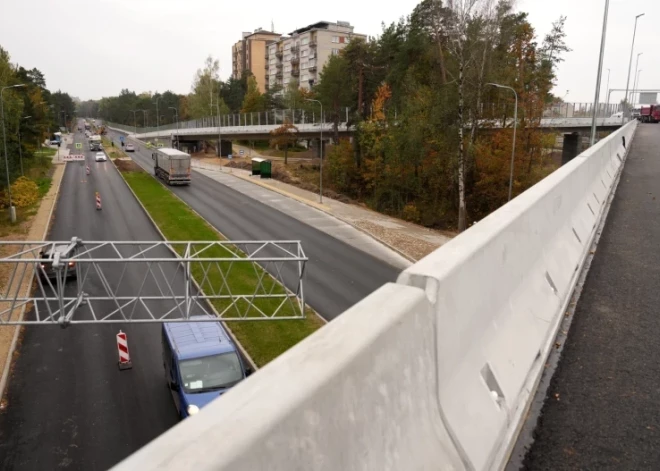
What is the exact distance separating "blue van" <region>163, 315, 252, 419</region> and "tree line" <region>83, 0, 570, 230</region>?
25347 millimetres

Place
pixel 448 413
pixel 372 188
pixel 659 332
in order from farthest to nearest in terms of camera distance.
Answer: pixel 372 188 < pixel 659 332 < pixel 448 413

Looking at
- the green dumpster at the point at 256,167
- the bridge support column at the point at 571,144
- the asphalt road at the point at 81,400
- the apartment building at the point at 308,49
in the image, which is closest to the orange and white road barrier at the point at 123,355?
the asphalt road at the point at 81,400

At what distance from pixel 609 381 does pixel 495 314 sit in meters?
0.90

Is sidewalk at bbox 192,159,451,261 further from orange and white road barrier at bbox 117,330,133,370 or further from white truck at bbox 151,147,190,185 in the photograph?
orange and white road barrier at bbox 117,330,133,370

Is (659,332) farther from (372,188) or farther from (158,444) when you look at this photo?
(372,188)

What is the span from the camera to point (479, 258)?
9.89ft

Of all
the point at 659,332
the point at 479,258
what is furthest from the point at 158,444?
the point at 659,332

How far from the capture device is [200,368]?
13.8 metres

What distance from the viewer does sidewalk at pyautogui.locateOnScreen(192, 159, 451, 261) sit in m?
33.3

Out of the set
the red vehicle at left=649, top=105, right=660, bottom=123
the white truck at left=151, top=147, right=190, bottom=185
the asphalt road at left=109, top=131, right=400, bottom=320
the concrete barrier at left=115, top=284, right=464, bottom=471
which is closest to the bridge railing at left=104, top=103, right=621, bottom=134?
the red vehicle at left=649, top=105, right=660, bottom=123

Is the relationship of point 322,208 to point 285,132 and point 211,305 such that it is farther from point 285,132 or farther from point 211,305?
point 285,132

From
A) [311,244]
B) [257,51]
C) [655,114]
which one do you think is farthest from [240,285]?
[257,51]

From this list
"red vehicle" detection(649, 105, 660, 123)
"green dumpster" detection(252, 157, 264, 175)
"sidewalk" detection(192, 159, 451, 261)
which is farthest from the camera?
"green dumpster" detection(252, 157, 264, 175)

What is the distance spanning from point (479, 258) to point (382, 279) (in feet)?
76.3
